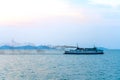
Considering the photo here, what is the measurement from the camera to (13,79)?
166ft

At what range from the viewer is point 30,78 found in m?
51.6

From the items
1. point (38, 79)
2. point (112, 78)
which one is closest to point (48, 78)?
point (38, 79)

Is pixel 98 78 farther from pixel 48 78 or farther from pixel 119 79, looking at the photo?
pixel 48 78

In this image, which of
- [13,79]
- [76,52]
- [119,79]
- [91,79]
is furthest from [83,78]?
[76,52]

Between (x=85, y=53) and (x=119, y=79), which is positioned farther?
(x=85, y=53)

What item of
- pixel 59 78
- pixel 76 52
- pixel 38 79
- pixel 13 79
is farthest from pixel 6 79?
pixel 76 52

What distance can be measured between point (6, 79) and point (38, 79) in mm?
A: 4994

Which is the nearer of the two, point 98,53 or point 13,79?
point 13,79

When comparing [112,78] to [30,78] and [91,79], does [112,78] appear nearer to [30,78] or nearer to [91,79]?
[91,79]

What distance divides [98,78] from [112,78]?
2261 mm

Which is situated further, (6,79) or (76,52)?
(76,52)

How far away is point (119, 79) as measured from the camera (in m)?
50.8

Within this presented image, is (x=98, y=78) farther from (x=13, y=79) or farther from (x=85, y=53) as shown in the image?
(x=85, y=53)

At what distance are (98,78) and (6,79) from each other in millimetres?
14604
